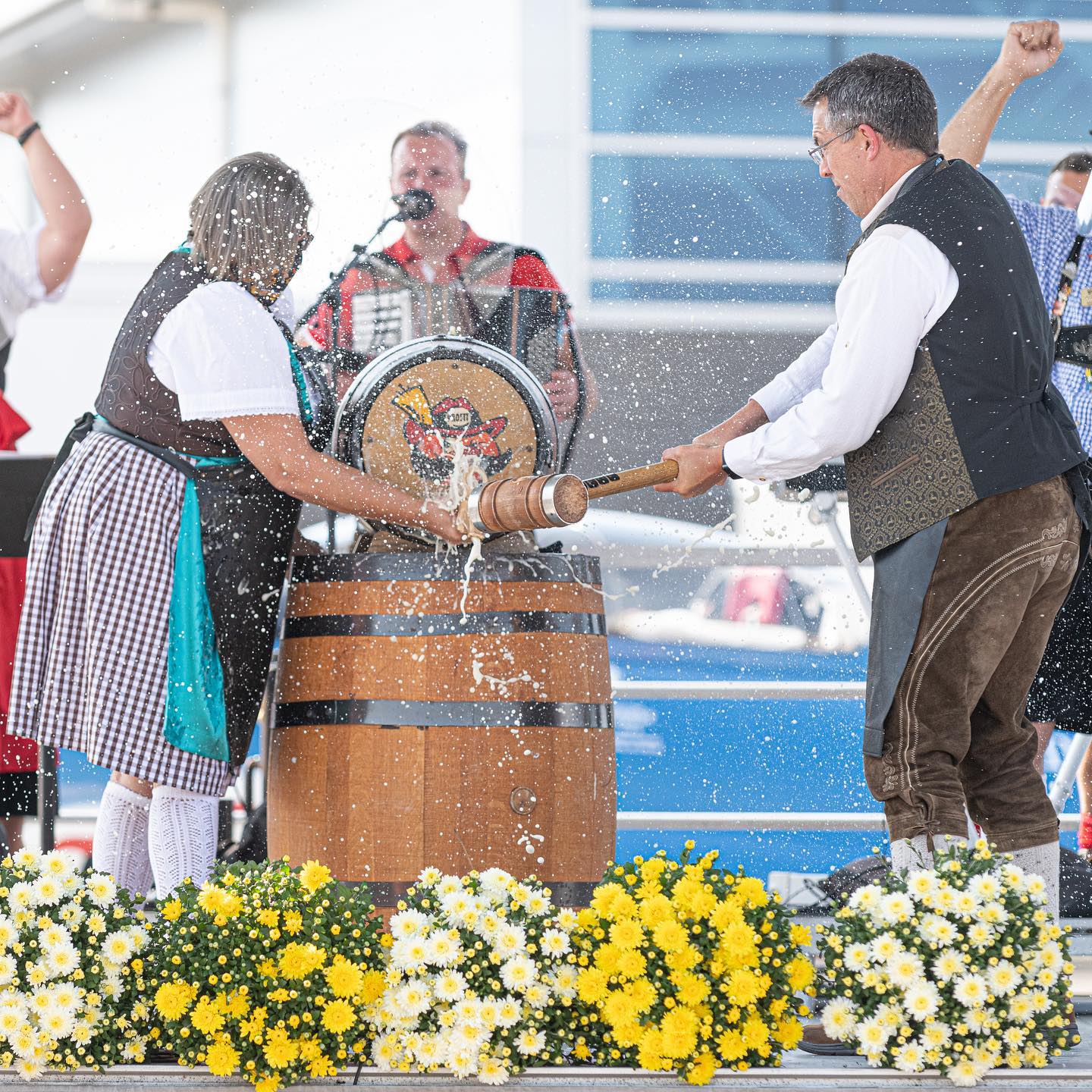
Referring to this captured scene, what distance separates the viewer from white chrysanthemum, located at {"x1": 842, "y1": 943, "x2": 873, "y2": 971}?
5.62 ft

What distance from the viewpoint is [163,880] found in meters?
2.26

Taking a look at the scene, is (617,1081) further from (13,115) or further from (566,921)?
(13,115)

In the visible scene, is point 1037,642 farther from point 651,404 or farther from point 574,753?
point 651,404

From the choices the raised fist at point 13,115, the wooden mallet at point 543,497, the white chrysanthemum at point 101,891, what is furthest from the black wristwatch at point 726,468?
the raised fist at point 13,115

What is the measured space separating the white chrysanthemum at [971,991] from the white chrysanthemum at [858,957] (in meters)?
0.10

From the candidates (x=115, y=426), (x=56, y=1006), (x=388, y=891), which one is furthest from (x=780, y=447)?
(x=56, y=1006)

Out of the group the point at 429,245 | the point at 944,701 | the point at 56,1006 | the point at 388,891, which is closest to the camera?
the point at 56,1006

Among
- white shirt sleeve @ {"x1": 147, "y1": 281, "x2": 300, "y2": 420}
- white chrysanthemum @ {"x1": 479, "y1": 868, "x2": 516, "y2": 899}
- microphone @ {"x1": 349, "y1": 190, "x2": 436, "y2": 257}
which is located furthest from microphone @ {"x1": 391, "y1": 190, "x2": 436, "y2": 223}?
white chrysanthemum @ {"x1": 479, "y1": 868, "x2": 516, "y2": 899}

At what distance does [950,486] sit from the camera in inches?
78.2

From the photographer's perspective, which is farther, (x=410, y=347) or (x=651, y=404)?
(x=651, y=404)

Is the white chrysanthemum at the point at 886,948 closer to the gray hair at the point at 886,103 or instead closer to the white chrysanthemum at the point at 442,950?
the white chrysanthemum at the point at 442,950

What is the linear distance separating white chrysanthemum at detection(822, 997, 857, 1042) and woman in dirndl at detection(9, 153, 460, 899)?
34.3 inches

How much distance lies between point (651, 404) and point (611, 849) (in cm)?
187

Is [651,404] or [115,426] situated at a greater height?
[651,404]
